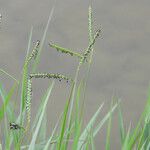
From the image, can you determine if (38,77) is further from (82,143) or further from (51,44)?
(82,143)

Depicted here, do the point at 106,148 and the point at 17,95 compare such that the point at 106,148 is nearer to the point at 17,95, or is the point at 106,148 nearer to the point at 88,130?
the point at 88,130

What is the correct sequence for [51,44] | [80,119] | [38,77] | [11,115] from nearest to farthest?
[38,77]
[51,44]
[80,119]
[11,115]

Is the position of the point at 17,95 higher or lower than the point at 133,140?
higher

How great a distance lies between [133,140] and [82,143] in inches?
8.1

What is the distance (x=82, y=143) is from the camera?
1.45 metres

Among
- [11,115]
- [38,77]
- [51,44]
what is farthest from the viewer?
[11,115]

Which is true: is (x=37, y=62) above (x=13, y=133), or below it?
above

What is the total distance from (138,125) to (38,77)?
573mm

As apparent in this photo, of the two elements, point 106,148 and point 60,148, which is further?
point 106,148

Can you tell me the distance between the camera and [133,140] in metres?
1.37

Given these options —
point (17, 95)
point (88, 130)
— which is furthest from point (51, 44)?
point (88, 130)

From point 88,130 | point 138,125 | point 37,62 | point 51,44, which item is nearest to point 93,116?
point 88,130

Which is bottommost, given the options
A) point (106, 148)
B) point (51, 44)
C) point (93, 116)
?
point (106, 148)

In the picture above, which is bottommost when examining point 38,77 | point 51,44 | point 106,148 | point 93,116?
point 106,148
